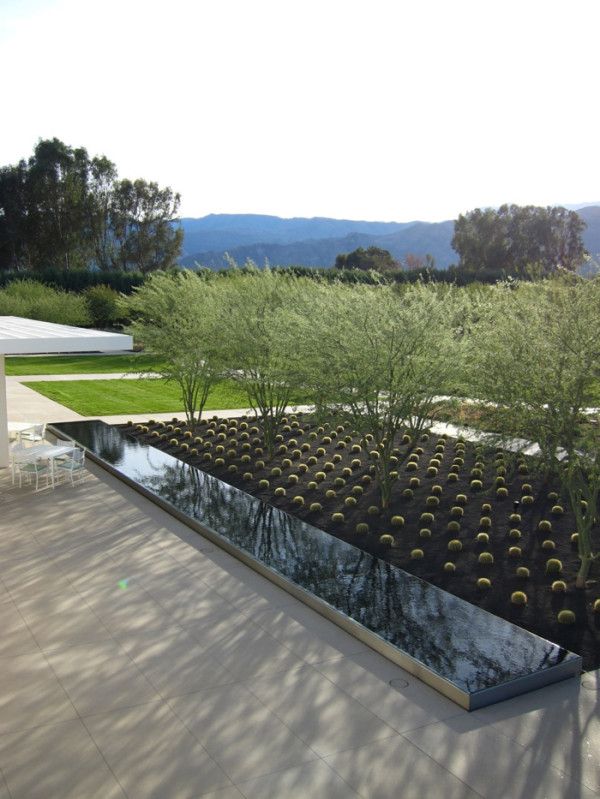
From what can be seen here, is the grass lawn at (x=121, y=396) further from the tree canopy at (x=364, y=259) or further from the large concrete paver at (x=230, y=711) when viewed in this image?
the tree canopy at (x=364, y=259)

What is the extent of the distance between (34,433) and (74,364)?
17.8 m

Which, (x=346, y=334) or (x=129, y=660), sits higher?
(x=346, y=334)

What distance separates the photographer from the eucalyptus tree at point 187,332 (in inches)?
618

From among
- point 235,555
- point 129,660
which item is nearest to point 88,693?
point 129,660

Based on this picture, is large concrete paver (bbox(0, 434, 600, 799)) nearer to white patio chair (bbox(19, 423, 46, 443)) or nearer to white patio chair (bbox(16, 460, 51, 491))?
white patio chair (bbox(16, 460, 51, 491))

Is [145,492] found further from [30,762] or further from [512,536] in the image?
[30,762]

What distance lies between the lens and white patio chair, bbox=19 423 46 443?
14.2 meters

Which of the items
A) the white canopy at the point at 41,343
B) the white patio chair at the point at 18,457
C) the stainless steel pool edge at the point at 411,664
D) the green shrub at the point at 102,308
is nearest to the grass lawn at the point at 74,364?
the green shrub at the point at 102,308

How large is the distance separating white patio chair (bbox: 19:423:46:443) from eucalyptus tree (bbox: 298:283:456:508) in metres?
5.54

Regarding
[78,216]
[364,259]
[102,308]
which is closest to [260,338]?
[102,308]

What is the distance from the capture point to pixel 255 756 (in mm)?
5566

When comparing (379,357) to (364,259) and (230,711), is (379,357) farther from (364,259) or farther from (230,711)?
(364,259)

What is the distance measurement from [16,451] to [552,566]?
851 centimetres

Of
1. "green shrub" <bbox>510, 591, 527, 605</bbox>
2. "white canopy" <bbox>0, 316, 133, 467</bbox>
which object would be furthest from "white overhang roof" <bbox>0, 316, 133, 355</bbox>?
"green shrub" <bbox>510, 591, 527, 605</bbox>
